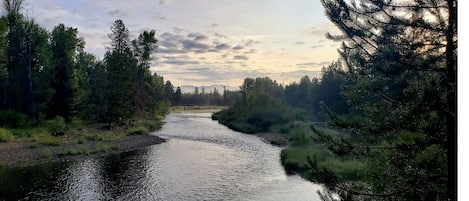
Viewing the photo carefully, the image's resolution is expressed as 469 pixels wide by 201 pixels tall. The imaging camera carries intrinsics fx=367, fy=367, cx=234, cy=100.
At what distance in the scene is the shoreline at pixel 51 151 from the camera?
80.7 ft

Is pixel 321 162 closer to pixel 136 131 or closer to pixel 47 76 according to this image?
pixel 136 131

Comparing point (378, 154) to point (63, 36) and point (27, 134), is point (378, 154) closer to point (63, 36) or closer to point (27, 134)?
point (27, 134)

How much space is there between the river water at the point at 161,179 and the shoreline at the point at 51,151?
52.4 inches

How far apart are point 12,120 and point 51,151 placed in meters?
10.5

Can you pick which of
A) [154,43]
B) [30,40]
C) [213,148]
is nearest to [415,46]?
[213,148]

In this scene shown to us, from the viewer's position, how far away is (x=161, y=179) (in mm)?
21266

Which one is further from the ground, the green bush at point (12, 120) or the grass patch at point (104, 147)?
the green bush at point (12, 120)

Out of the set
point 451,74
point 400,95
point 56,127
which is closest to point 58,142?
point 56,127

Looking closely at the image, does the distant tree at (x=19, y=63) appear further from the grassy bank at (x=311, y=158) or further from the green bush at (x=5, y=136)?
the grassy bank at (x=311, y=158)

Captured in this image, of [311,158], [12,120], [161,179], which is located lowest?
[161,179]

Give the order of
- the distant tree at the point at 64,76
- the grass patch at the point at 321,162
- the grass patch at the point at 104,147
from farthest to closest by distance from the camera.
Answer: the distant tree at the point at 64,76, the grass patch at the point at 104,147, the grass patch at the point at 321,162

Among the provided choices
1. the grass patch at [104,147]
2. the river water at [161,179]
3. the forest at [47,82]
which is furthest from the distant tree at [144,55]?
the river water at [161,179]

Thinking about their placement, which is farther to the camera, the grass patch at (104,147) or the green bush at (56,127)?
the green bush at (56,127)

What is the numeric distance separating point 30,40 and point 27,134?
14.7 metres
